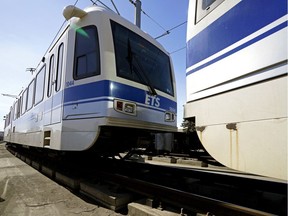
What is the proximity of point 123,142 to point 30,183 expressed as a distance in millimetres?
2247

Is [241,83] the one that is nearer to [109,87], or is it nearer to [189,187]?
[189,187]

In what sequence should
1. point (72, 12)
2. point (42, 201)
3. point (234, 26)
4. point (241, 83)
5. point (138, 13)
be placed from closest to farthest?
point (241, 83) < point (234, 26) < point (42, 201) < point (72, 12) < point (138, 13)

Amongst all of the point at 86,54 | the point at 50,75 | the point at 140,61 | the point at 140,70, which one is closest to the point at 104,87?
the point at 86,54

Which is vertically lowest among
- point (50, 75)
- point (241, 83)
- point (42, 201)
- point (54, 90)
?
point (42, 201)

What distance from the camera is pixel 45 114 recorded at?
6.04 meters

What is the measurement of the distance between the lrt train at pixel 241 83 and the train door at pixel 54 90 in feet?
9.72

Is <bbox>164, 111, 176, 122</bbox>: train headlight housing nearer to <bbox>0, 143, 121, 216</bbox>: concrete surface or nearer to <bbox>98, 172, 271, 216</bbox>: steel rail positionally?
<bbox>98, 172, 271, 216</bbox>: steel rail

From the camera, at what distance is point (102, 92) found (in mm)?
4246

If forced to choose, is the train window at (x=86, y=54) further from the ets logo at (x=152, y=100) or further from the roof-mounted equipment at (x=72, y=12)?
the ets logo at (x=152, y=100)

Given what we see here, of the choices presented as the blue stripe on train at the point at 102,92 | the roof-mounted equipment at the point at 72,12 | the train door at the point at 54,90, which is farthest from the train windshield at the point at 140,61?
the train door at the point at 54,90

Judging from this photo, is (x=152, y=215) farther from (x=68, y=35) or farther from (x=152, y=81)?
(x=68, y=35)

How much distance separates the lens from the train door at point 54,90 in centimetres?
518

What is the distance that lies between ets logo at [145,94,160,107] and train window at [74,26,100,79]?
1.11 meters

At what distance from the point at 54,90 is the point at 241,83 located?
423 centimetres
